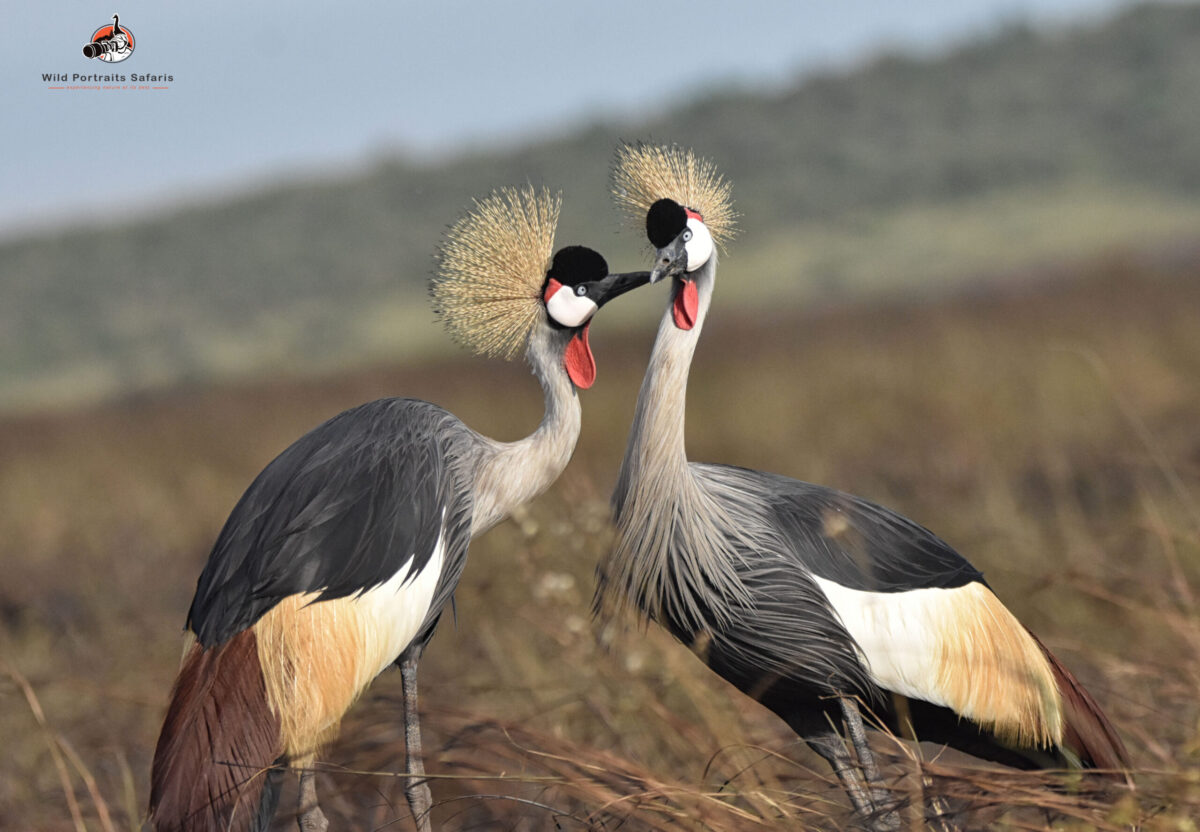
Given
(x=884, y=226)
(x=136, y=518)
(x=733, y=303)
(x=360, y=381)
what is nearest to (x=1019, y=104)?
(x=884, y=226)

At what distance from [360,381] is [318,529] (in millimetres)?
15217

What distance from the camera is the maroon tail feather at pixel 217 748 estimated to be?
5.96ft

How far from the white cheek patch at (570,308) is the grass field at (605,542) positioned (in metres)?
0.39

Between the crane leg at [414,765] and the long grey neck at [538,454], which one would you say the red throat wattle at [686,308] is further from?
the crane leg at [414,765]

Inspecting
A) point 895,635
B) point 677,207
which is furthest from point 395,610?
point 895,635

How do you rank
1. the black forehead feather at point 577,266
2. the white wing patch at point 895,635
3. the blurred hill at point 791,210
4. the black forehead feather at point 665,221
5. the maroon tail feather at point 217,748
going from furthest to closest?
the blurred hill at point 791,210
the white wing patch at point 895,635
the black forehead feather at point 665,221
the black forehead feather at point 577,266
the maroon tail feather at point 217,748

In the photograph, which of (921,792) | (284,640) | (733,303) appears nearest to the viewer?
(921,792)

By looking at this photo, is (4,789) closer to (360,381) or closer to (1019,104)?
(360,381)

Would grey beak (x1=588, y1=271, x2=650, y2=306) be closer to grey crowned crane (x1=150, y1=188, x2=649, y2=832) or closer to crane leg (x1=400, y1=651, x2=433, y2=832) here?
grey crowned crane (x1=150, y1=188, x2=649, y2=832)

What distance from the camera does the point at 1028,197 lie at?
5081 cm

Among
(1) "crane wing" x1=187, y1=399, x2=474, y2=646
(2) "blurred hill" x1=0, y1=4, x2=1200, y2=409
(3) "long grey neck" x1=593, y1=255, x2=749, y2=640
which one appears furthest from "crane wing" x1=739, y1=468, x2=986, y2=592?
(2) "blurred hill" x1=0, y1=4, x2=1200, y2=409

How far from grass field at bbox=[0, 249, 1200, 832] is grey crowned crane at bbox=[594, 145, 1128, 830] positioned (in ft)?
0.39

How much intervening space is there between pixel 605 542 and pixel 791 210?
169ft

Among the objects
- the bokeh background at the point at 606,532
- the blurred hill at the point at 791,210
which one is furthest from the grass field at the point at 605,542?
the blurred hill at the point at 791,210
